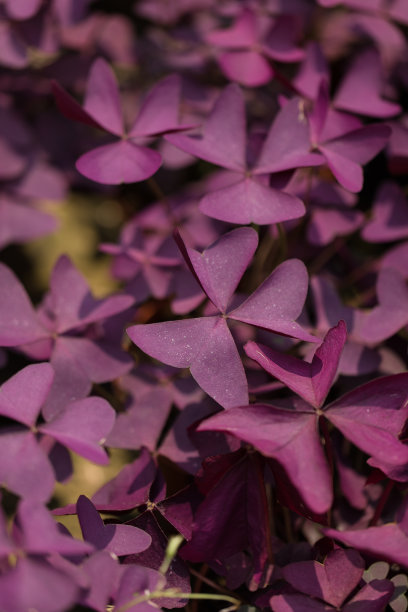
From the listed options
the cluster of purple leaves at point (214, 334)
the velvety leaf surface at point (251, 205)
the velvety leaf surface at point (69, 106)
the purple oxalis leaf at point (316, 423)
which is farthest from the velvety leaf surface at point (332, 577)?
the velvety leaf surface at point (69, 106)

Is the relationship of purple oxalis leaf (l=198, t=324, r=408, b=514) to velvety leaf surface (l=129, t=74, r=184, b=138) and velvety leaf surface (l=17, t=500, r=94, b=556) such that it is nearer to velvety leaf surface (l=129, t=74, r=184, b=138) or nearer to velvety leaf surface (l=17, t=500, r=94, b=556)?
velvety leaf surface (l=17, t=500, r=94, b=556)

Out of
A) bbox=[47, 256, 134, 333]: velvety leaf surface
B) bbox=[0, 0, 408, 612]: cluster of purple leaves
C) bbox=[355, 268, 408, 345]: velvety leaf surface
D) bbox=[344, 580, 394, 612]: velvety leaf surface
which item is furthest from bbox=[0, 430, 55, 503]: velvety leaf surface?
bbox=[355, 268, 408, 345]: velvety leaf surface

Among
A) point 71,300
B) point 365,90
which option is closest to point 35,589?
point 71,300

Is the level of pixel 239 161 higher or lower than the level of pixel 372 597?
higher

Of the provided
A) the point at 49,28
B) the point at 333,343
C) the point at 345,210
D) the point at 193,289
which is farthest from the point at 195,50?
the point at 333,343

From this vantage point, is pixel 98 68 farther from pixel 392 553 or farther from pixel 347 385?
pixel 392 553

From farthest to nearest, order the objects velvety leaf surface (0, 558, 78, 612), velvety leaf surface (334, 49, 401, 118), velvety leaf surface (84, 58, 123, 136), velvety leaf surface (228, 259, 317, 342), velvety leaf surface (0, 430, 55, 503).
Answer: velvety leaf surface (334, 49, 401, 118), velvety leaf surface (84, 58, 123, 136), velvety leaf surface (228, 259, 317, 342), velvety leaf surface (0, 430, 55, 503), velvety leaf surface (0, 558, 78, 612)

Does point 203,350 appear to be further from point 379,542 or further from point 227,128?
point 227,128

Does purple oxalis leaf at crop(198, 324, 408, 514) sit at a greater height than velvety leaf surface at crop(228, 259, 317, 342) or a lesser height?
lesser
